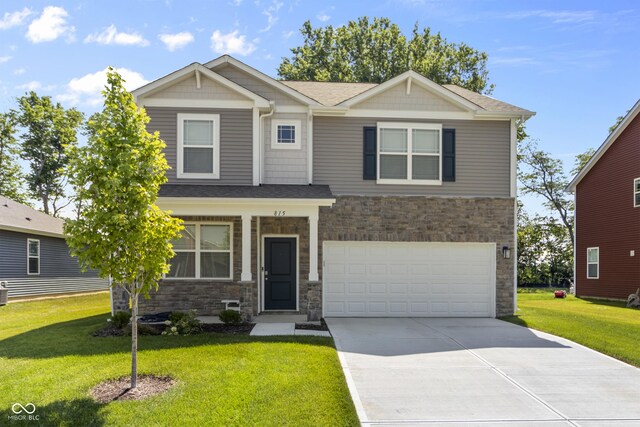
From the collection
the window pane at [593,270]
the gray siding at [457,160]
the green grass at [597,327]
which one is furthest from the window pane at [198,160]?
the window pane at [593,270]

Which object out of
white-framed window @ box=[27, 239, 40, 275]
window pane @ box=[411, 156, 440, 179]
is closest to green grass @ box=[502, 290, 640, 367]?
window pane @ box=[411, 156, 440, 179]

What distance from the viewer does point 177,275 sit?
13.1 metres

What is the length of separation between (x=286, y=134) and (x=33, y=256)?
1385cm

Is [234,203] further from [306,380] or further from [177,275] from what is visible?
[306,380]

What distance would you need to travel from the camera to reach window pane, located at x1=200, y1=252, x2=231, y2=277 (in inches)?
517

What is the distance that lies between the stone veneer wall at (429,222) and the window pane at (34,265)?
14156 millimetres

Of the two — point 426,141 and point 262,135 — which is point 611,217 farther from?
point 262,135

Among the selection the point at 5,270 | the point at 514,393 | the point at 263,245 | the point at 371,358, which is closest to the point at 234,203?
the point at 263,245

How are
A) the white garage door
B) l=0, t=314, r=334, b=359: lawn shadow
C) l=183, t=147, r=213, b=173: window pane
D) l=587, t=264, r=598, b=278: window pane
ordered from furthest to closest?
1. l=587, t=264, r=598, b=278: window pane
2. the white garage door
3. l=183, t=147, r=213, b=173: window pane
4. l=0, t=314, r=334, b=359: lawn shadow

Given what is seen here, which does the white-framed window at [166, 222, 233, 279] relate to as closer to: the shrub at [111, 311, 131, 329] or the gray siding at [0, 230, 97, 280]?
the shrub at [111, 311, 131, 329]

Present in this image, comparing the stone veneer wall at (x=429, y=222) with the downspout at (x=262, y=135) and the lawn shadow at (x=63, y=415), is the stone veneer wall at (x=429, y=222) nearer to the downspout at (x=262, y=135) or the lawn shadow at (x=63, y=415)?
the downspout at (x=262, y=135)

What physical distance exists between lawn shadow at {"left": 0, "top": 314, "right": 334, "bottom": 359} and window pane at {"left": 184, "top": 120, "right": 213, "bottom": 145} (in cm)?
517

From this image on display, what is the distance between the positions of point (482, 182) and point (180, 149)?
817cm

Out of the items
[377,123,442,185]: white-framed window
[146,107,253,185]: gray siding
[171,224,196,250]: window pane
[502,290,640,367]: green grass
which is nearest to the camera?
[502,290,640,367]: green grass
